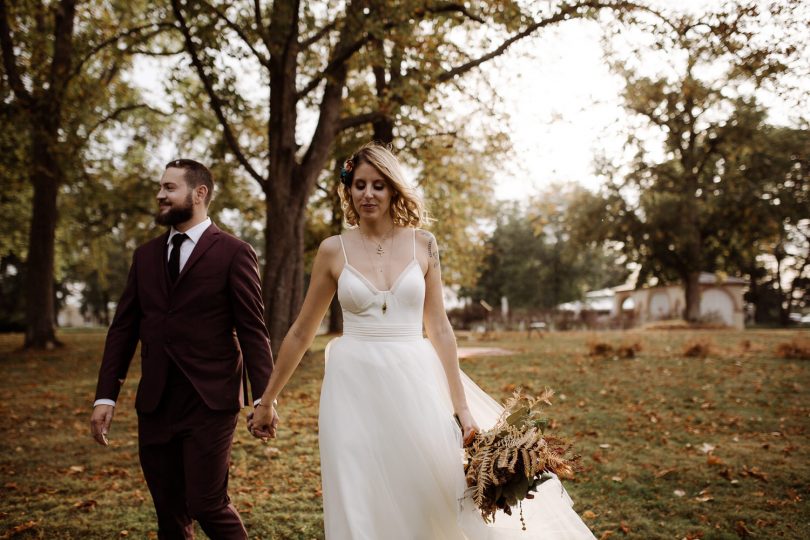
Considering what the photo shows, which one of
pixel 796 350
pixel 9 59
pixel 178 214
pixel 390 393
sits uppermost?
pixel 9 59

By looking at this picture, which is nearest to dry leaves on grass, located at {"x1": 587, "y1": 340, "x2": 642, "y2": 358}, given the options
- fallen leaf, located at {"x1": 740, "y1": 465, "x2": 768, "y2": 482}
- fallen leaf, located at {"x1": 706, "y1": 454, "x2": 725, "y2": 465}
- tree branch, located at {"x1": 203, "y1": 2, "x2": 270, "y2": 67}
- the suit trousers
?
fallen leaf, located at {"x1": 706, "y1": 454, "x2": 725, "y2": 465}

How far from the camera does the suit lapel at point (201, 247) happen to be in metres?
3.65

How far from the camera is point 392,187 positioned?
376 centimetres

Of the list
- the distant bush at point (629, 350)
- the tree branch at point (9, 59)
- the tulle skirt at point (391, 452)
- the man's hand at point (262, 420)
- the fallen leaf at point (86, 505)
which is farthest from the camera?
the tree branch at point (9, 59)

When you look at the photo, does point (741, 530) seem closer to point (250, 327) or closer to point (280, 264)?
point (250, 327)

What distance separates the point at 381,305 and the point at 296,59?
37.1 feet

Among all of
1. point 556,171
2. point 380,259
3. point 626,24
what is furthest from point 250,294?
point 556,171

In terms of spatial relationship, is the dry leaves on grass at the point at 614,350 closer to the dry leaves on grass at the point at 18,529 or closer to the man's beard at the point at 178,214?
the dry leaves on grass at the point at 18,529

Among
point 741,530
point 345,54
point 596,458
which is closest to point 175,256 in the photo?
point 741,530

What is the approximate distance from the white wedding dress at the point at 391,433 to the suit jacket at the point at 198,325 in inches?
22.3

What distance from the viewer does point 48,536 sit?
5.21m

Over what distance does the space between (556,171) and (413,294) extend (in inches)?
538

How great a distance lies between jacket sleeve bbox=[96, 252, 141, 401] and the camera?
147 inches

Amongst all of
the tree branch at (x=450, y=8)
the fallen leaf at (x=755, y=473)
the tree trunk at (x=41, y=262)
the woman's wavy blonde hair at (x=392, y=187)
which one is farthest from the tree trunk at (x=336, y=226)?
the woman's wavy blonde hair at (x=392, y=187)
